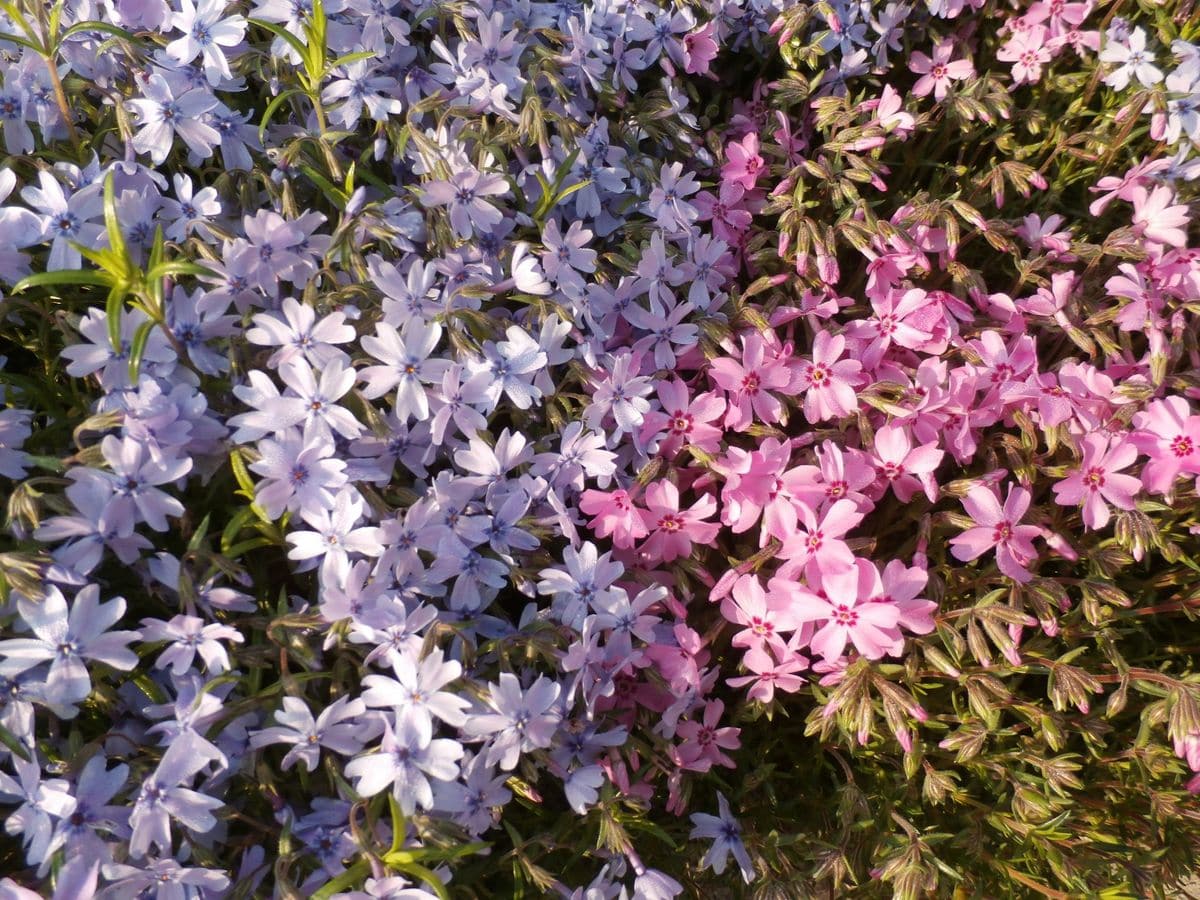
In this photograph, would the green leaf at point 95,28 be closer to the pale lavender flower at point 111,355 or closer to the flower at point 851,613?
the pale lavender flower at point 111,355

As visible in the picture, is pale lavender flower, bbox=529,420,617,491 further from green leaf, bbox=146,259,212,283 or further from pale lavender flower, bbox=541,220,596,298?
green leaf, bbox=146,259,212,283

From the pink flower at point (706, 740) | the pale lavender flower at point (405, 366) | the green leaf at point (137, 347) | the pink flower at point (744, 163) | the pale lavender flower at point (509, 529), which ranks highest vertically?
the green leaf at point (137, 347)

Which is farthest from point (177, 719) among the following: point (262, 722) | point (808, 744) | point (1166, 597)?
point (1166, 597)

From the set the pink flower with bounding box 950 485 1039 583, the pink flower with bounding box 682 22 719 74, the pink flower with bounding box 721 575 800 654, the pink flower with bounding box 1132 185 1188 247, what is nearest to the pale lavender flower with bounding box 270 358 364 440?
the pink flower with bounding box 721 575 800 654

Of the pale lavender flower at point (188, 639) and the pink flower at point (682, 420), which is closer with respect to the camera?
the pale lavender flower at point (188, 639)

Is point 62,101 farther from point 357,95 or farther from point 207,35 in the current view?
point 357,95

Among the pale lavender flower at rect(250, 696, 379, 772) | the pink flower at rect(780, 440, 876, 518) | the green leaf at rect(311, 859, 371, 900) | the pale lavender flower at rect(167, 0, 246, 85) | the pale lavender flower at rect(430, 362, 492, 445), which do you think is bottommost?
the green leaf at rect(311, 859, 371, 900)

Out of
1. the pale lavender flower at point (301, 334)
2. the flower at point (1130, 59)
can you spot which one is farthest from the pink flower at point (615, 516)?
the flower at point (1130, 59)

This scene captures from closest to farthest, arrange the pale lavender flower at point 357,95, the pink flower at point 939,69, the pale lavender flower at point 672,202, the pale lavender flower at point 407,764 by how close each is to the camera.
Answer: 1. the pale lavender flower at point 407,764
2. the pale lavender flower at point 357,95
3. the pale lavender flower at point 672,202
4. the pink flower at point 939,69
